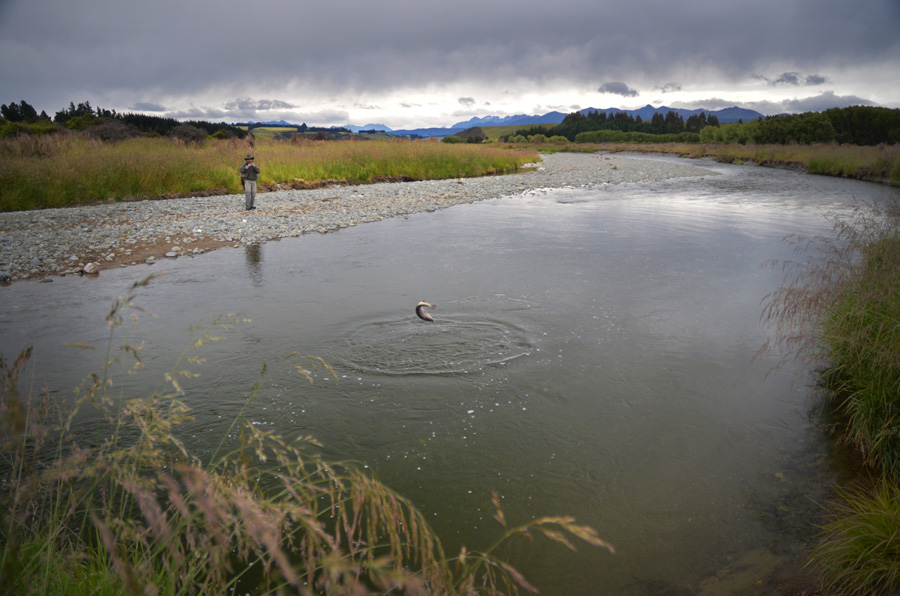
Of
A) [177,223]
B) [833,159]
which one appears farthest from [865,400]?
[833,159]

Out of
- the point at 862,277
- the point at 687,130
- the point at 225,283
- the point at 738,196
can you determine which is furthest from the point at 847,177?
the point at 687,130

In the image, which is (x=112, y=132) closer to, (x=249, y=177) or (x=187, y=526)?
(x=249, y=177)

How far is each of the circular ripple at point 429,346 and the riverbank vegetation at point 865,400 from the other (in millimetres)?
3121

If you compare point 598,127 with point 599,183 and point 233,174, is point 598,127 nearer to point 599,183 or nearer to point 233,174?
point 599,183

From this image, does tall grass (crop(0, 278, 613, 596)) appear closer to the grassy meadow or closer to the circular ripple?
the circular ripple

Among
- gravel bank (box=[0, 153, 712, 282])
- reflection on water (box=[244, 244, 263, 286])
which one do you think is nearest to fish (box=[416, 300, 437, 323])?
reflection on water (box=[244, 244, 263, 286])

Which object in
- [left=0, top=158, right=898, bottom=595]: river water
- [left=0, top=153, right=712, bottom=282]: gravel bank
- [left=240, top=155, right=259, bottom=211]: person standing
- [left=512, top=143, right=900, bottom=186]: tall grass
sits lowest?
[left=0, top=158, right=898, bottom=595]: river water

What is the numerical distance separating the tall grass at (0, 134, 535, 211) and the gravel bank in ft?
4.32

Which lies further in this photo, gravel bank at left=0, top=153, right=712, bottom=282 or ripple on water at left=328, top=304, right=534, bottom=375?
gravel bank at left=0, top=153, right=712, bottom=282

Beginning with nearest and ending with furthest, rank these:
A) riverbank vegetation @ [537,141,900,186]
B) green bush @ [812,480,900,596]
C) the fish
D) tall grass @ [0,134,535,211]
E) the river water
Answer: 1. green bush @ [812,480,900,596]
2. the river water
3. the fish
4. tall grass @ [0,134,535,211]
5. riverbank vegetation @ [537,141,900,186]

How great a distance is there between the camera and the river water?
3779mm

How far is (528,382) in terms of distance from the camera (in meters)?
5.80

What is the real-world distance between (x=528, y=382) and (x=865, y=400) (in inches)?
113

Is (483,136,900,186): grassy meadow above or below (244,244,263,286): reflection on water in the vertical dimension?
above
